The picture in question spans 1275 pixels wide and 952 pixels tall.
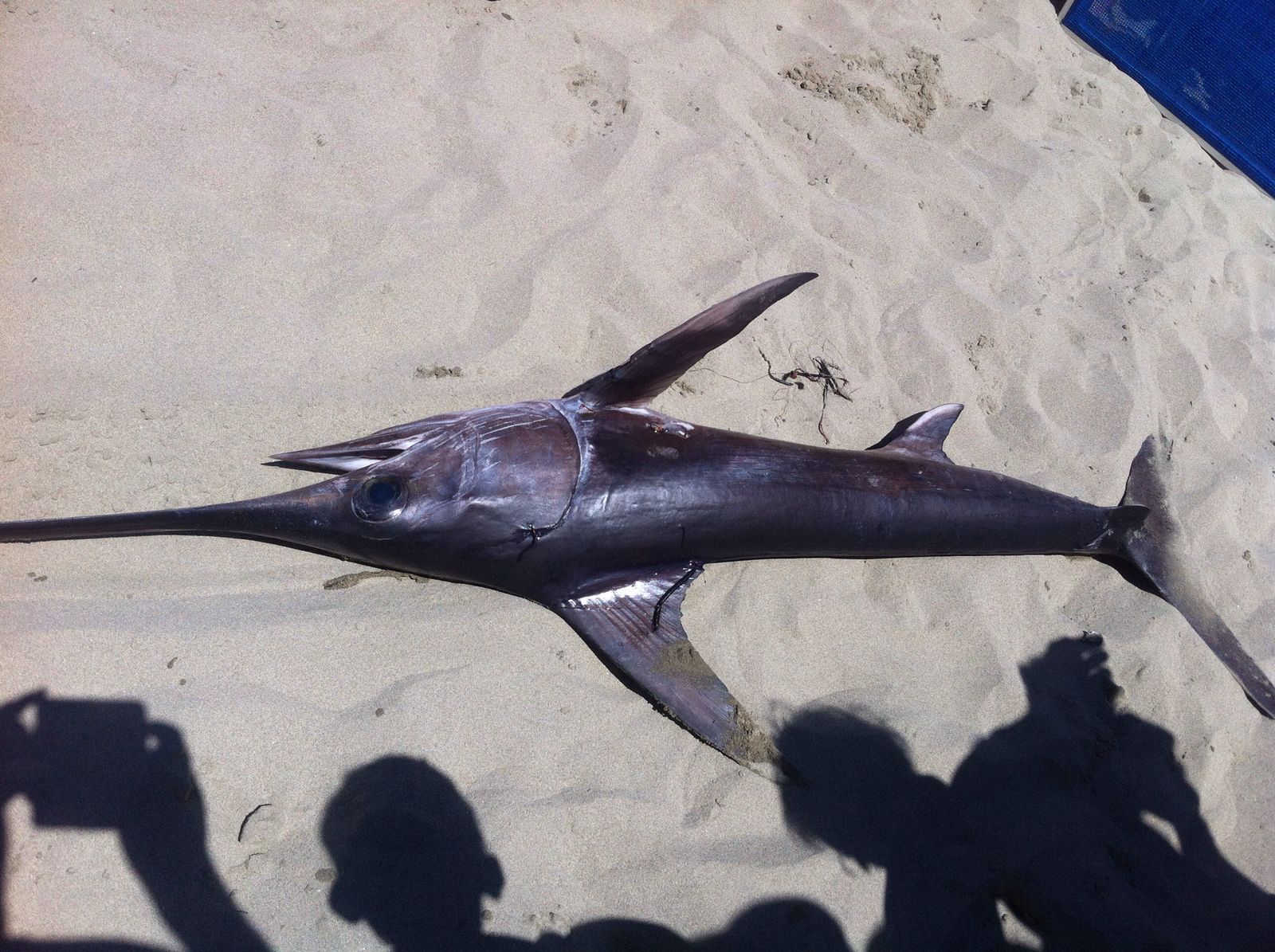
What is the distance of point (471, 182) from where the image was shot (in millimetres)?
3158

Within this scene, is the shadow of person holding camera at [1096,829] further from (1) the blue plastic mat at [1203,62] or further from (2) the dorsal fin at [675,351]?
(1) the blue plastic mat at [1203,62]

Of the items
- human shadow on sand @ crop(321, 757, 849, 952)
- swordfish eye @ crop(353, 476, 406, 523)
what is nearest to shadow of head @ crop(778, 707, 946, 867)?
human shadow on sand @ crop(321, 757, 849, 952)

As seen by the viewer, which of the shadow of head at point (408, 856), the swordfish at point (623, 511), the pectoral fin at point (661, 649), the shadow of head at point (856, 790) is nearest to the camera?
the shadow of head at point (408, 856)

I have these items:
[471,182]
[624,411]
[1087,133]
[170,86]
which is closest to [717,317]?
[624,411]

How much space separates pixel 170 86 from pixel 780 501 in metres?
3.13

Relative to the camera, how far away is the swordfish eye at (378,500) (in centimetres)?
215

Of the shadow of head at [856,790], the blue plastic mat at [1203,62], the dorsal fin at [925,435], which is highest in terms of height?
the blue plastic mat at [1203,62]

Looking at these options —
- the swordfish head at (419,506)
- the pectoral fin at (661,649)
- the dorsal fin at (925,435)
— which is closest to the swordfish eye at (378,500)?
the swordfish head at (419,506)

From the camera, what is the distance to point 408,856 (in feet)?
7.04

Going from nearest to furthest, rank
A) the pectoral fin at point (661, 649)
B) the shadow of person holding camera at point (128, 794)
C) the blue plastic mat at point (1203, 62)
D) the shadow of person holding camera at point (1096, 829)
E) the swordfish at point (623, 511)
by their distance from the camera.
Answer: the shadow of person holding camera at point (128, 794) < the swordfish at point (623, 511) < the pectoral fin at point (661, 649) < the shadow of person holding camera at point (1096, 829) < the blue plastic mat at point (1203, 62)

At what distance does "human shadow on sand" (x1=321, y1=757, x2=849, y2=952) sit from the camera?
2.09 m

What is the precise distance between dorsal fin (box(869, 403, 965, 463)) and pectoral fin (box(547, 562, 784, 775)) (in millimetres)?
1149

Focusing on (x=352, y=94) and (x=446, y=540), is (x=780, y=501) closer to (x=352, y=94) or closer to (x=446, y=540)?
(x=446, y=540)

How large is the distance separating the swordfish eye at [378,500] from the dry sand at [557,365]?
1.36 feet
